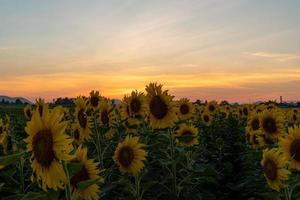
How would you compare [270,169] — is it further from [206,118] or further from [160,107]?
[206,118]

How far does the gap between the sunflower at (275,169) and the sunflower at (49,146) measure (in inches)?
146

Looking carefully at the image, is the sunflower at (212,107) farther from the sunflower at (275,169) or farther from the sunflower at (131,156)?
the sunflower at (275,169)

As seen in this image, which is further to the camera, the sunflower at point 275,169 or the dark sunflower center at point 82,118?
the dark sunflower center at point 82,118

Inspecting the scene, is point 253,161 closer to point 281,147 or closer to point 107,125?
point 107,125

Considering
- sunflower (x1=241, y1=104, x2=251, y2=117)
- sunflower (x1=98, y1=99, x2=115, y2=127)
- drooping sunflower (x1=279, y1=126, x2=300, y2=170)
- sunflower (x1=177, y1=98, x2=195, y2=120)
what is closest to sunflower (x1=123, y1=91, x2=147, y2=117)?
sunflower (x1=98, y1=99, x2=115, y2=127)

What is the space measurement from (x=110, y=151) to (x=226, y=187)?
3.96 metres

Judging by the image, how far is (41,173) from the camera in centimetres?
439

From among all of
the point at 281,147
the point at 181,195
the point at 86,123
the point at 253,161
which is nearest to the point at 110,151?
the point at 86,123

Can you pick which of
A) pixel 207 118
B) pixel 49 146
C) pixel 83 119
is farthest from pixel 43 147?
pixel 207 118

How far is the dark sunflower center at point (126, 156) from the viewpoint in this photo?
8.18 meters

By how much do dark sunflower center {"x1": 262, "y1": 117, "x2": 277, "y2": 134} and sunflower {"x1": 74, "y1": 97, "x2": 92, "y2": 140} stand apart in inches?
150

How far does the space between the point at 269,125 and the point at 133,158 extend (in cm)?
357

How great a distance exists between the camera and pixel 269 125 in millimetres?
10367

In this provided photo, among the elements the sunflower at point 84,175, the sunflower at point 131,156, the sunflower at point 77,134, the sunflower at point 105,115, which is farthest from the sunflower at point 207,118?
the sunflower at point 84,175
